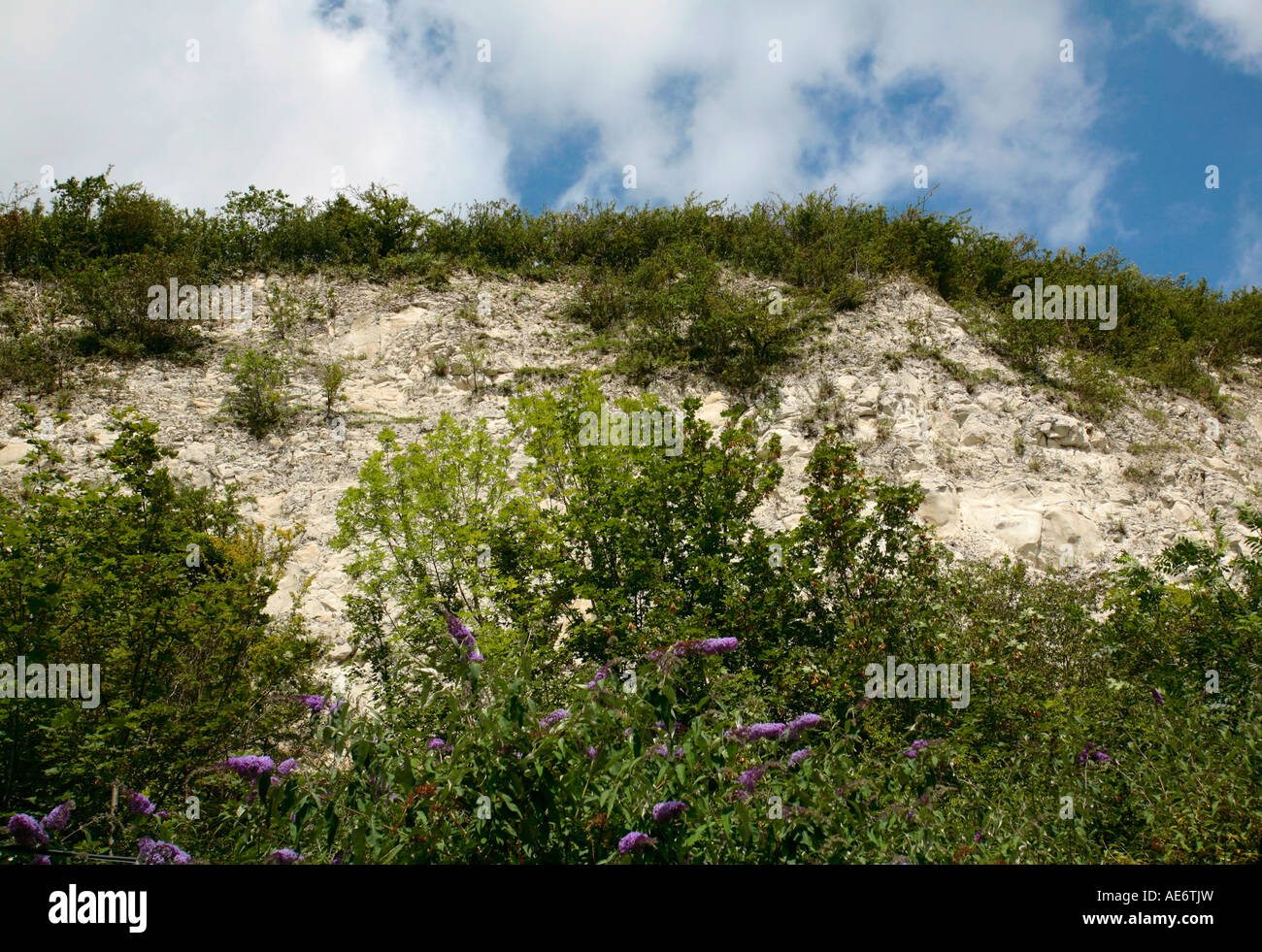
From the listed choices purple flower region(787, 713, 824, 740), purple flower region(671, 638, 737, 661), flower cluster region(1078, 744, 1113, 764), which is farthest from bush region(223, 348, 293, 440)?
flower cluster region(1078, 744, 1113, 764)

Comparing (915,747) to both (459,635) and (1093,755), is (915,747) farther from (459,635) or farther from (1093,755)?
(459,635)

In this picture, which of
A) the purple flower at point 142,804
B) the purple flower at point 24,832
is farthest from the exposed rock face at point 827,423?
the purple flower at point 24,832

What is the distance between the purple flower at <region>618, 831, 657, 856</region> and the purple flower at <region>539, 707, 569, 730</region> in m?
0.64

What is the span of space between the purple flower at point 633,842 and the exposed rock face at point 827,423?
23.7ft

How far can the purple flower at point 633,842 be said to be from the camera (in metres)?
2.76

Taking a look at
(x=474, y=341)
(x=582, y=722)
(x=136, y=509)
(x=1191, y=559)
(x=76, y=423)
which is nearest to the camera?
(x=582, y=722)

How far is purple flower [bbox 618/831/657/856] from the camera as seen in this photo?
276 centimetres

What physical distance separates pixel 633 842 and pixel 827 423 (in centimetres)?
1082

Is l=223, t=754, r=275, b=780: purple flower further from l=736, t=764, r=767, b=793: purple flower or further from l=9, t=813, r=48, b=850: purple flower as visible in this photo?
l=736, t=764, r=767, b=793: purple flower
